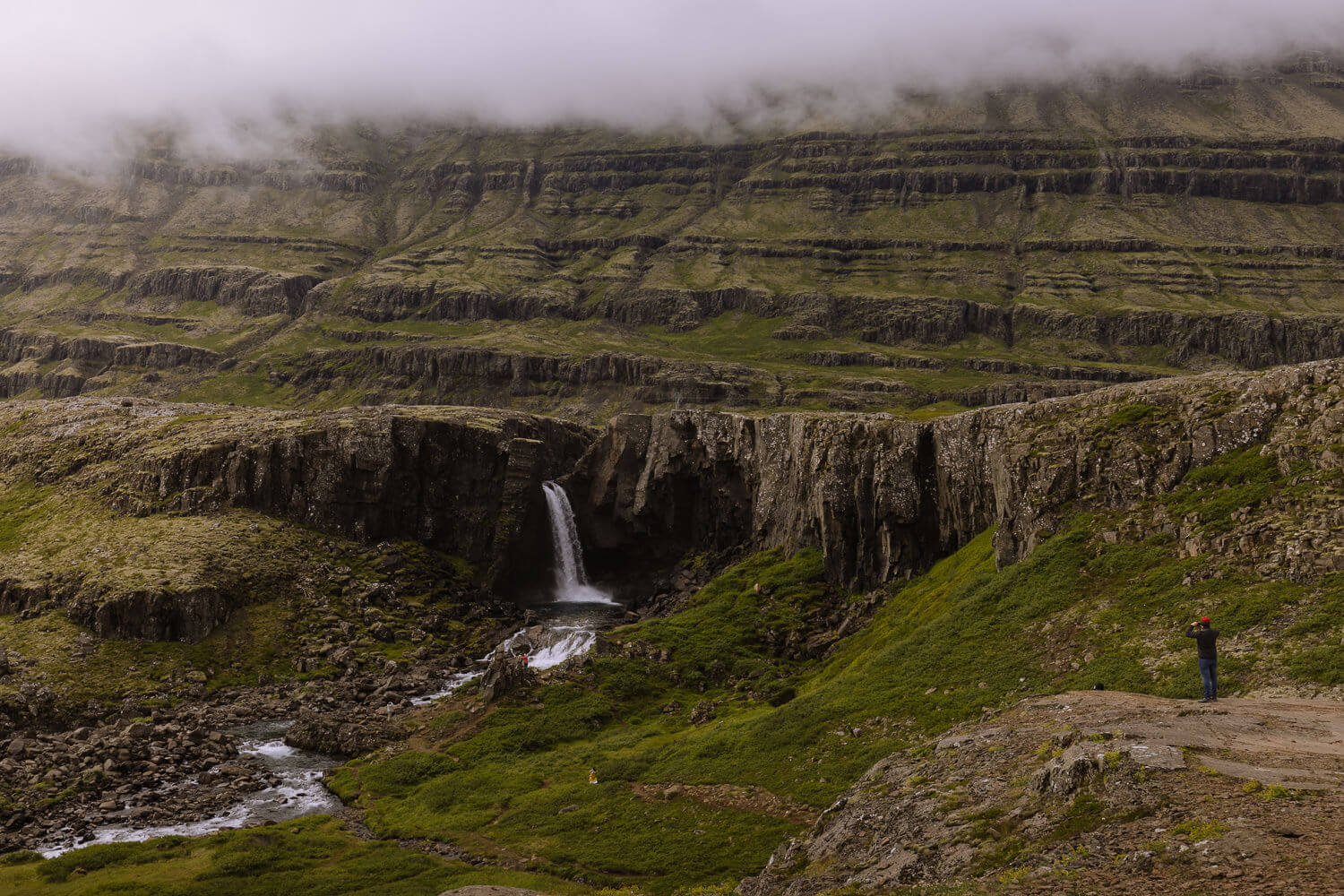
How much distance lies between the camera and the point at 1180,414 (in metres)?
57.4

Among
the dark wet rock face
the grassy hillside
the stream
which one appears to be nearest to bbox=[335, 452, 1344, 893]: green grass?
the grassy hillside

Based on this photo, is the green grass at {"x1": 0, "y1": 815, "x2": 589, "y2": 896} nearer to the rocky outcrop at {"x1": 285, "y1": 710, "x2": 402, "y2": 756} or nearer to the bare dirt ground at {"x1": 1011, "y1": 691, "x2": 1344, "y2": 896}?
the rocky outcrop at {"x1": 285, "y1": 710, "x2": 402, "y2": 756}

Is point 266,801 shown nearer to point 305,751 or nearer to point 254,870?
point 305,751

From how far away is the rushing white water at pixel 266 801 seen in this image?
58375 millimetres

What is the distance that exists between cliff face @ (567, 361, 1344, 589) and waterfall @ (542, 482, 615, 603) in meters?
2.17

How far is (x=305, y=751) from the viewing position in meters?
76.2

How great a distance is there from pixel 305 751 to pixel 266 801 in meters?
11.3

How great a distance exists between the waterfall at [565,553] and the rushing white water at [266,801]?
5952 cm

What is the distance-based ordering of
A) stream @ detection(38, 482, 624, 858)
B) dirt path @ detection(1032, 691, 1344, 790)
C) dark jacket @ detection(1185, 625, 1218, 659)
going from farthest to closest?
stream @ detection(38, 482, 624, 858) → dark jacket @ detection(1185, 625, 1218, 659) → dirt path @ detection(1032, 691, 1344, 790)

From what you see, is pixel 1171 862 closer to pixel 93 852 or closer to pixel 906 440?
pixel 93 852

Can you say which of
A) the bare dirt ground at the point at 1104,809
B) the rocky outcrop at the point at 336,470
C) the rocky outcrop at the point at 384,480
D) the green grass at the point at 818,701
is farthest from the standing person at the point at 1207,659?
the rocky outcrop at the point at 384,480

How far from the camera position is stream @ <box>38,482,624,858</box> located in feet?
194

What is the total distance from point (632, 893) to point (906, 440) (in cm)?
5439

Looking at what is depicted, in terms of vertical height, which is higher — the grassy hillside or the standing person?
the standing person
